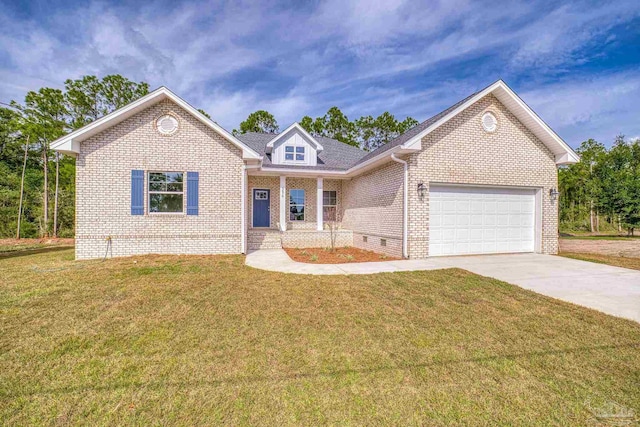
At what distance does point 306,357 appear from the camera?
302cm

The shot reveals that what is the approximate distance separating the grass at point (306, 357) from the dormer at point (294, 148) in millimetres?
9608

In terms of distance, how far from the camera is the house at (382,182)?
355 inches

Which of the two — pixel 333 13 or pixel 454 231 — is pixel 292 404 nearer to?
pixel 454 231

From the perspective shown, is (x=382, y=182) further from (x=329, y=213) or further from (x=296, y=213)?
(x=296, y=213)

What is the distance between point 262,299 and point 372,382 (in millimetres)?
2785

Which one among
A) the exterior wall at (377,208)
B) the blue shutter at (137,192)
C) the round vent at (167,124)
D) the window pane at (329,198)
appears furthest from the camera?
the window pane at (329,198)

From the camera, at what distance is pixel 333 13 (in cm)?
982

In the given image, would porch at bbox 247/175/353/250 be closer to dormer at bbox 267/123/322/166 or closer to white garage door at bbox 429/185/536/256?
A: dormer at bbox 267/123/322/166

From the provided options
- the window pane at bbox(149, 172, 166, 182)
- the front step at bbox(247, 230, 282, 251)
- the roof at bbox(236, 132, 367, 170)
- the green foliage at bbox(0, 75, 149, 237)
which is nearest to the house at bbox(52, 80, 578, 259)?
the window pane at bbox(149, 172, 166, 182)

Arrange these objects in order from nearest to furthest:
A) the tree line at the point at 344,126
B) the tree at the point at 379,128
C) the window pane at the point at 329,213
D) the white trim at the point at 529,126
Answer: the white trim at the point at 529,126 → the window pane at the point at 329,213 → the tree line at the point at 344,126 → the tree at the point at 379,128

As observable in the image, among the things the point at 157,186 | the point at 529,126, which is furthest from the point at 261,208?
the point at 529,126

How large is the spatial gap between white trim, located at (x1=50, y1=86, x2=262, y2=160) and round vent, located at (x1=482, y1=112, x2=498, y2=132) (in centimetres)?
788

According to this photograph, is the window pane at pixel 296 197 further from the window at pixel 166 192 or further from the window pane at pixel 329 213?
the window at pixel 166 192

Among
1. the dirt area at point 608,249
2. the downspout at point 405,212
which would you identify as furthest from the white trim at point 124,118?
the dirt area at point 608,249
